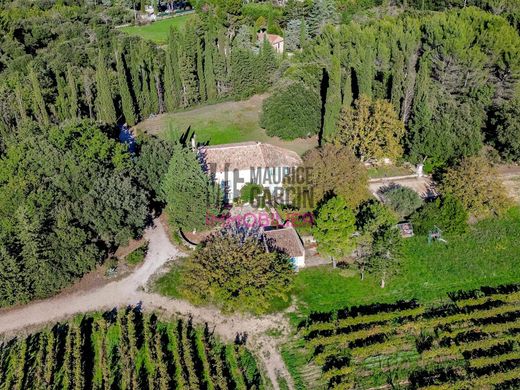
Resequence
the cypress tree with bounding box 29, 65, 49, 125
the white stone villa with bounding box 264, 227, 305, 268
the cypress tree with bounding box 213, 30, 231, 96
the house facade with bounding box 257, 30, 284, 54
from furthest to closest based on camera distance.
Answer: the house facade with bounding box 257, 30, 284, 54
the cypress tree with bounding box 213, 30, 231, 96
the cypress tree with bounding box 29, 65, 49, 125
the white stone villa with bounding box 264, 227, 305, 268

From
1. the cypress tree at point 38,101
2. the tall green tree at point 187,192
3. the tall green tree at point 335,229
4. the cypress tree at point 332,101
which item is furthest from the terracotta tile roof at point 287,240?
the cypress tree at point 38,101

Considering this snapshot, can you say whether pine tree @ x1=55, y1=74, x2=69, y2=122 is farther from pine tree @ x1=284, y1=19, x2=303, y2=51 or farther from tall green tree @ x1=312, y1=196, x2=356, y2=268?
pine tree @ x1=284, y1=19, x2=303, y2=51

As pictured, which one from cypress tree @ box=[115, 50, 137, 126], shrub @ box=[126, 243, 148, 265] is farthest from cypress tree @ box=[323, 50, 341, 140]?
cypress tree @ box=[115, 50, 137, 126]

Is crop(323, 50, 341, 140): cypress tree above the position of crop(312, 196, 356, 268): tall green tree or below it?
above

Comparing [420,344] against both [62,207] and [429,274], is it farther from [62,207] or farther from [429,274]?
[62,207]

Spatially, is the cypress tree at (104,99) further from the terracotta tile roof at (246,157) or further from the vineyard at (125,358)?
the vineyard at (125,358)

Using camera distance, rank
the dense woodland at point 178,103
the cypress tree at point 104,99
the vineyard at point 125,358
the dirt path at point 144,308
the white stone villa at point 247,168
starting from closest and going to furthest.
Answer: the vineyard at point 125,358 < the dirt path at point 144,308 < the dense woodland at point 178,103 < the white stone villa at point 247,168 < the cypress tree at point 104,99

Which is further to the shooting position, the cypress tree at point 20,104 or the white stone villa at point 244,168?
the cypress tree at point 20,104

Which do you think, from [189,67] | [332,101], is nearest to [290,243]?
[332,101]
